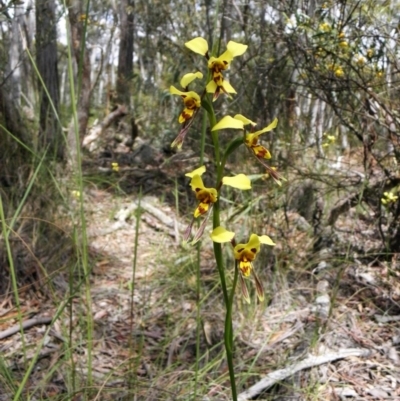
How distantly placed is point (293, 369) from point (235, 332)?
35cm

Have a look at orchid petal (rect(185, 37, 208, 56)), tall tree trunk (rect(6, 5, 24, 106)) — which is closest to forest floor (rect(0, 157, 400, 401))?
orchid petal (rect(185, 37, 208, 56))

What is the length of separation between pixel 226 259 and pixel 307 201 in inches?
40.2

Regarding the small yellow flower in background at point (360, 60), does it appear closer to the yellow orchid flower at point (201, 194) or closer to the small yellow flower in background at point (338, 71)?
the small yellow flower in background at point (338, 71)

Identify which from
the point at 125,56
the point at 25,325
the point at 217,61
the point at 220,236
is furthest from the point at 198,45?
the point at 125,56

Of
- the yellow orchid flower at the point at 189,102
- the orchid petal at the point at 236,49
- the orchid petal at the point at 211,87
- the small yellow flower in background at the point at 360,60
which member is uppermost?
the orchid petal at the point at 236,49

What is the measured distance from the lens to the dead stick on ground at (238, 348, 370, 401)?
1.73 m

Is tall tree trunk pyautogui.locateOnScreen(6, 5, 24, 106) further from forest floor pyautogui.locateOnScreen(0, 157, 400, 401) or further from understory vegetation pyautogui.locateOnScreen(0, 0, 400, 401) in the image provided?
forest floor pyautogui.locateOnScreen(0, 157, 400, 401)

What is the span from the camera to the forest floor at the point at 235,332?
175 centimetres

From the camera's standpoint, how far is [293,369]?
184cm

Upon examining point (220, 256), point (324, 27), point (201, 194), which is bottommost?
point (220, 256)

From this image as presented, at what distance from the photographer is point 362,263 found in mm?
2752

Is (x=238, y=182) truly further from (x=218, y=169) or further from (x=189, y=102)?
(x=189, y=102)

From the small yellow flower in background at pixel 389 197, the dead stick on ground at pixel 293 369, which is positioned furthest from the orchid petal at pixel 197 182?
the small yellow flower in background at pixel 389 197

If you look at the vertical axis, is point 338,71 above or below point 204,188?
above
